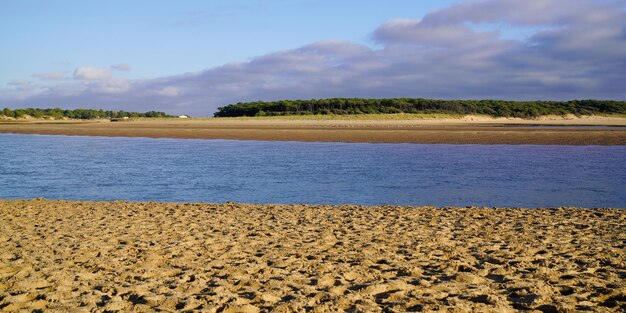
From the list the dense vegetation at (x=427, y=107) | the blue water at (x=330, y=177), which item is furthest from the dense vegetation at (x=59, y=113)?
the blue water at (x=330, y=177)

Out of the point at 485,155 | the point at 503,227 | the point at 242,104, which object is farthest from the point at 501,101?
the point at 503,227

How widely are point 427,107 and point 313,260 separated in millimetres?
87197

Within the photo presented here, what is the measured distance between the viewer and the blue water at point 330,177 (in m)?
14.4

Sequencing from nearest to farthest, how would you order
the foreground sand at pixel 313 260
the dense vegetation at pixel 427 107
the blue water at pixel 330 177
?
the foreground sand at pixel 313 260
the blue water at pixel 330 177
the dense vegetation at pixel 427 107

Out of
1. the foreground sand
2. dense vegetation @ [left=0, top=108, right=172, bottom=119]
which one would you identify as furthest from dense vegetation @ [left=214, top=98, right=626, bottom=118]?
the foreground sand

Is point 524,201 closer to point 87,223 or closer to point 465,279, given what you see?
point 465,279

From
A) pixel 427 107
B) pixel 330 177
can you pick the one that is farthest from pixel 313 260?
pixel 427 107

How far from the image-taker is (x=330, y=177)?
60.0 feet

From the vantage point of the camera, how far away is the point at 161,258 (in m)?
7.46

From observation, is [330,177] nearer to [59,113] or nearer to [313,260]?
[313,260]

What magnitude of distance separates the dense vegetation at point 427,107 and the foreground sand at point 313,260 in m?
74.2

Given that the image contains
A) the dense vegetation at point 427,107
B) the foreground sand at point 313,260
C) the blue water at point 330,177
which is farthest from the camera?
the dense vegetation at point 427,107

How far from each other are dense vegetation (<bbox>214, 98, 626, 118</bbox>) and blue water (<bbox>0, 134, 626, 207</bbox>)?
58.4 metres

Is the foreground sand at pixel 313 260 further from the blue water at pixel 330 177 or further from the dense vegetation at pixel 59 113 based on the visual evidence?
the dense vegetation at pixel 59 113
